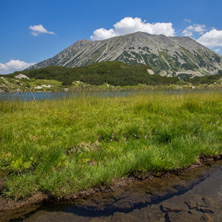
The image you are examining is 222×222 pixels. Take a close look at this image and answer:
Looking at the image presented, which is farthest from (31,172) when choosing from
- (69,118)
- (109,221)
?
(69,118)

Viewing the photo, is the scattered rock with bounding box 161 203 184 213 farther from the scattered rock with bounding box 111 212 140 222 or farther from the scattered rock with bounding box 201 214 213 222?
the scattered rock with bounding box 111 212 140 222

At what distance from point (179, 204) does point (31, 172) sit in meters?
3.03

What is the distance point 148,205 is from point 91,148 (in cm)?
246

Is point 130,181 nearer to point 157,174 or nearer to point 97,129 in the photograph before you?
point 157,174

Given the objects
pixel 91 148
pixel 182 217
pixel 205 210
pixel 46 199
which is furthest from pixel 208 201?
pixel 91 148

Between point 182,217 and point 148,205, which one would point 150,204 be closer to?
point 148,205

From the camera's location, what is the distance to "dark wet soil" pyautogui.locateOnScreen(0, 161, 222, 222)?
8.68 feet

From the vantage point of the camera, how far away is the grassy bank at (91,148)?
3367 millimetres

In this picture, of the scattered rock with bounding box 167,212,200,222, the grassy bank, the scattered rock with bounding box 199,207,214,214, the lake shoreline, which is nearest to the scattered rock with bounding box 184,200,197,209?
the scattered rock with bounding box 199,207,214,214

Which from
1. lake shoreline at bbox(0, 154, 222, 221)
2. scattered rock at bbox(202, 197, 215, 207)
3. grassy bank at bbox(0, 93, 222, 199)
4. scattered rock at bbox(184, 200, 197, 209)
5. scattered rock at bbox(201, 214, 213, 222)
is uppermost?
grassy bank at bbox(0, 93, 222, 199)

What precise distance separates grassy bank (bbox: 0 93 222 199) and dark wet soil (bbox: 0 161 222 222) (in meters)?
0.32

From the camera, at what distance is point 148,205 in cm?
293

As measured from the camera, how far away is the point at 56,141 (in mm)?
5324

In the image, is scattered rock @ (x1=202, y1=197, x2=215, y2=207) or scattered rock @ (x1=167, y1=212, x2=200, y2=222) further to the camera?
scattered rock @ (x1=202, y1=197, x2=215, y2=207)
